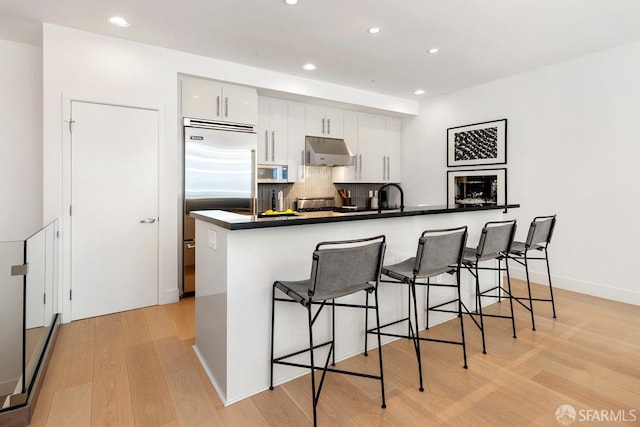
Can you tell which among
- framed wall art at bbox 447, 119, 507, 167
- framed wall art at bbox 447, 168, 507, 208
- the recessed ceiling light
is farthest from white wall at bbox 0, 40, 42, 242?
framed wall art at bbox 447, 119, 507, 167

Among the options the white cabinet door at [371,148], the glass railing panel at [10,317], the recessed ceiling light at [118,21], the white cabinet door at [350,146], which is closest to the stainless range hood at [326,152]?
the white cabinet door at [350,146]

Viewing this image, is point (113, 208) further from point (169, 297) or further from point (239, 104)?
point (239, 104)

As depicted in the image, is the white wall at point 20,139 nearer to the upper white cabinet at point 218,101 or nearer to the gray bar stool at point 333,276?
the upper white cabinet at point 218,101

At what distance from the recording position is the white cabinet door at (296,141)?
15.9 feet

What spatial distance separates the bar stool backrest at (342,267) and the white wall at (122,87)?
2.45m

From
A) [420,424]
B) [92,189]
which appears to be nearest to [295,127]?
[92,189]

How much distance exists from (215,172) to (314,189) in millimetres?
1840

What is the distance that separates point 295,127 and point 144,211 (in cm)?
237

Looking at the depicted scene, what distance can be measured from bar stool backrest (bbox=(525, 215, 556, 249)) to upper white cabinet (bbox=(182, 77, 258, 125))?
318 centimetres

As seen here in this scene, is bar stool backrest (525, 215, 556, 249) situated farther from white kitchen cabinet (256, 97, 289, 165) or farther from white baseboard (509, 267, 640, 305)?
white kitchen cabinet (256, 97, 289, 165)

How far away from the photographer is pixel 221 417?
5.86 ft

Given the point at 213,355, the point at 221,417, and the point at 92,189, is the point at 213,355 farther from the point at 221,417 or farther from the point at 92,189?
the point at 92,189

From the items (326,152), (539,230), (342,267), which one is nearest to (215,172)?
(326,152)

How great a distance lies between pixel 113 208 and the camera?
330 cm
